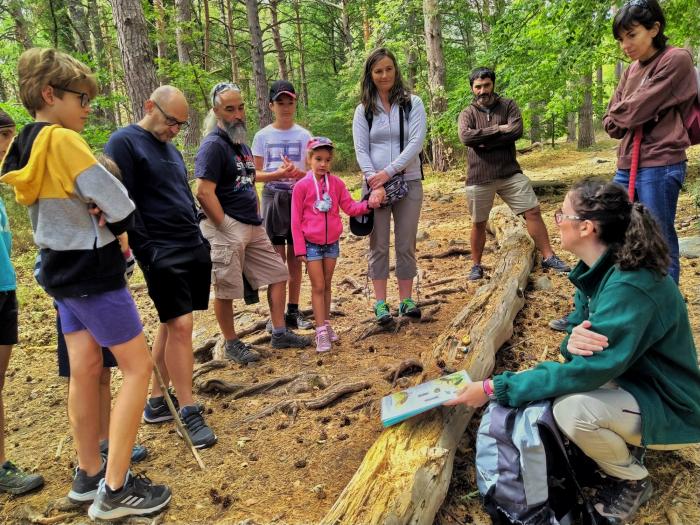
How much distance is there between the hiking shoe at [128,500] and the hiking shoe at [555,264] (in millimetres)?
4523

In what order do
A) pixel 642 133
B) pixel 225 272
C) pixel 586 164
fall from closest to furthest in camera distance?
pixel 642 133
pixel 225 272
pixel 586 164

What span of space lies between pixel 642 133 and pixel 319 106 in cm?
2092

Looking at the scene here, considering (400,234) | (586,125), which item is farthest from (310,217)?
(586,125)

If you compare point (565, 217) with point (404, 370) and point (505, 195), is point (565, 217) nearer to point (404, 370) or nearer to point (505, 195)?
point (404, 370)

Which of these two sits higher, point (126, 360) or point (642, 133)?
point (642, 133)

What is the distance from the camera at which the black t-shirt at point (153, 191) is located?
9.58ft

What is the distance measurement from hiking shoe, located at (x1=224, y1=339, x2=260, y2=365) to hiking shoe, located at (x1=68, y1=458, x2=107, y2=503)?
5.71 ft

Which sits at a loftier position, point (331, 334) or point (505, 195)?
point (505, 195)

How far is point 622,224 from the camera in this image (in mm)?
2250

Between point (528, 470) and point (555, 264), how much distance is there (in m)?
3.75

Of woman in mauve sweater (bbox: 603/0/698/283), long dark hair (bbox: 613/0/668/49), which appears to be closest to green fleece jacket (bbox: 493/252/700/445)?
woman in mauve sweater (bbox: 603/0/698/283)

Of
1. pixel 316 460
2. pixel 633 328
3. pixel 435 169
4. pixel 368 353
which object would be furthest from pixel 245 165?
pixel 435 169

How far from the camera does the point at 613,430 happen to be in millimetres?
2160

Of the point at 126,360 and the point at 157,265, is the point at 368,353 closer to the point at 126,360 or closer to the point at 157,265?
the point at 157,265
